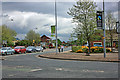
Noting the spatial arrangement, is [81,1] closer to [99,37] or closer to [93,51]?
[99,37]

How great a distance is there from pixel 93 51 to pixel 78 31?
Answer: 20.3ft

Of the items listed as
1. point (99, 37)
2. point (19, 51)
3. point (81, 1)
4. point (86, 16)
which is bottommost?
point (19, 51)

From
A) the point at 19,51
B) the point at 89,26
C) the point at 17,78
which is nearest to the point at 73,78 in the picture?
the point at 17,78

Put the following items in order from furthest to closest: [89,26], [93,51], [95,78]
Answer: [93,51], [89,26], [95,78]

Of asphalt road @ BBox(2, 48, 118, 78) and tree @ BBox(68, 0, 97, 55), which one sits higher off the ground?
tree @ BBox(68, 0, 97, 55)

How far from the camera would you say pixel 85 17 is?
30531 mm

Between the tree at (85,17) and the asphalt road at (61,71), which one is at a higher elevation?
the tree at (85,17)

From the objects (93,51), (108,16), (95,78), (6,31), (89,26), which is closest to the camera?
(95,78)

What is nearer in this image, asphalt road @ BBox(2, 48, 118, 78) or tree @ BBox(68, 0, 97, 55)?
asphalt road @ BBox(2, 48, 118, 78)

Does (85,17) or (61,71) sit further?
(85,17)

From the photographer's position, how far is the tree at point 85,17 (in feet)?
98.2

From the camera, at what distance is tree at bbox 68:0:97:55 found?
29.9 meters

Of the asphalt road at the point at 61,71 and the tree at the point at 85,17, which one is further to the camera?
the tree at the point at 85,17

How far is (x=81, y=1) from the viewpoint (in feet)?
101
